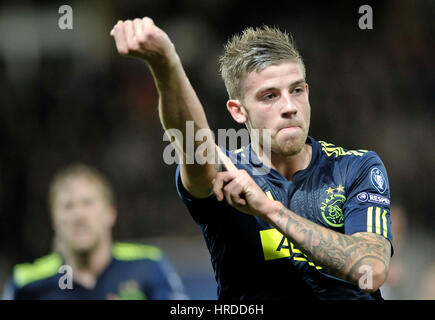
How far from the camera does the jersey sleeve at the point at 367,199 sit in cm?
310

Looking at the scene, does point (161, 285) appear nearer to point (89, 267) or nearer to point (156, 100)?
point (89, 267)

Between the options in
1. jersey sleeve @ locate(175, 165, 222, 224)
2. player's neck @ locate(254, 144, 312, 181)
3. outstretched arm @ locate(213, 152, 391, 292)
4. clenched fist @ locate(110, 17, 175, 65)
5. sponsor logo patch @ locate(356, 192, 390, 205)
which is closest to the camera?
clenched fist @ locate(110, 17, 175, 65)

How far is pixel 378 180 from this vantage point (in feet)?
10.8

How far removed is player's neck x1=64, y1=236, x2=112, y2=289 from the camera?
5871 mm

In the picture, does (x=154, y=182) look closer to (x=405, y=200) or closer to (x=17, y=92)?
(x=17, y=92)

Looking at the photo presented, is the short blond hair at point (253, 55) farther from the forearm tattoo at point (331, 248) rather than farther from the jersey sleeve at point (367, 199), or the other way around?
the forearm tattoo at point (331, 248)

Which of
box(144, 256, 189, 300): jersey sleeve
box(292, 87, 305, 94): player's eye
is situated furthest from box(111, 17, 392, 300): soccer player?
box(144, 256, 189, 300): jersey sleeve

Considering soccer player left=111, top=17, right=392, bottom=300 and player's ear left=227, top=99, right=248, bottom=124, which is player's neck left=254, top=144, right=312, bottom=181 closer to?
soccer player left=111, top=17, right=392, bottom=300

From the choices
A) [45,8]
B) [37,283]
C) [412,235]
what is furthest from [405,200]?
[45,8]

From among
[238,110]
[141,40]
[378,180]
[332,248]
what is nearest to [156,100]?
[238,110]

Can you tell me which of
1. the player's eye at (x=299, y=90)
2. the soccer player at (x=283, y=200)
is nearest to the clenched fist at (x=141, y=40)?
the soccer player at (x=283, y=200)

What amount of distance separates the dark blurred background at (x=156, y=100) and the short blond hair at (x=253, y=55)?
4535mm

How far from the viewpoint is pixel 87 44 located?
32.7ft

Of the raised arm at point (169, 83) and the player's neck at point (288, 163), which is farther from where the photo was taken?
the player's neck at point (288, 163)
